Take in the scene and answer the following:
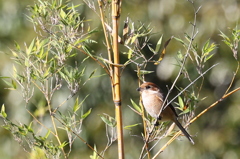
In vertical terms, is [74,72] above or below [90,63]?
above

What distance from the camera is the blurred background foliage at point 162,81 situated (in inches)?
217

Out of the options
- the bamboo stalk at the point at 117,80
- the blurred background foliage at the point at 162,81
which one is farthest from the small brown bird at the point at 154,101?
the blurred background foliage at the point at 162,81

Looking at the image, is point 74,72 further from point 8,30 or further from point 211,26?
point 8,30

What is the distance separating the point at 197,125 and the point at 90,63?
153cm

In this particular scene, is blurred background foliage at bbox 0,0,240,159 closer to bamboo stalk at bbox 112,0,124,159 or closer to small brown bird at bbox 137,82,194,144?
small brown bird at bbox 137,82,194,144

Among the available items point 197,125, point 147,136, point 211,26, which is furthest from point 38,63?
point 197,125

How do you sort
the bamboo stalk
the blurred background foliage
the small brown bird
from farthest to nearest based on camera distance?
the blurred background foliage → the small brown bird → the bamboo stalk

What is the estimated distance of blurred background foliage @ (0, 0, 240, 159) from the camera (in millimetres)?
5516

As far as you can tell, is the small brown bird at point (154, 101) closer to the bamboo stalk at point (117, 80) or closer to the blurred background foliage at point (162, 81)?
the bamboo stalk at point (117, 80)

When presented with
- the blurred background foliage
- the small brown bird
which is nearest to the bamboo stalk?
the small brown bird

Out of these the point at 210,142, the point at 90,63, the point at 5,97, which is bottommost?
the point at 210,142

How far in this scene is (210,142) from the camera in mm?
5902

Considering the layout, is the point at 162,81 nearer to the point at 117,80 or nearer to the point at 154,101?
the point at 154,101

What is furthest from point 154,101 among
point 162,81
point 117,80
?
point 162,81
